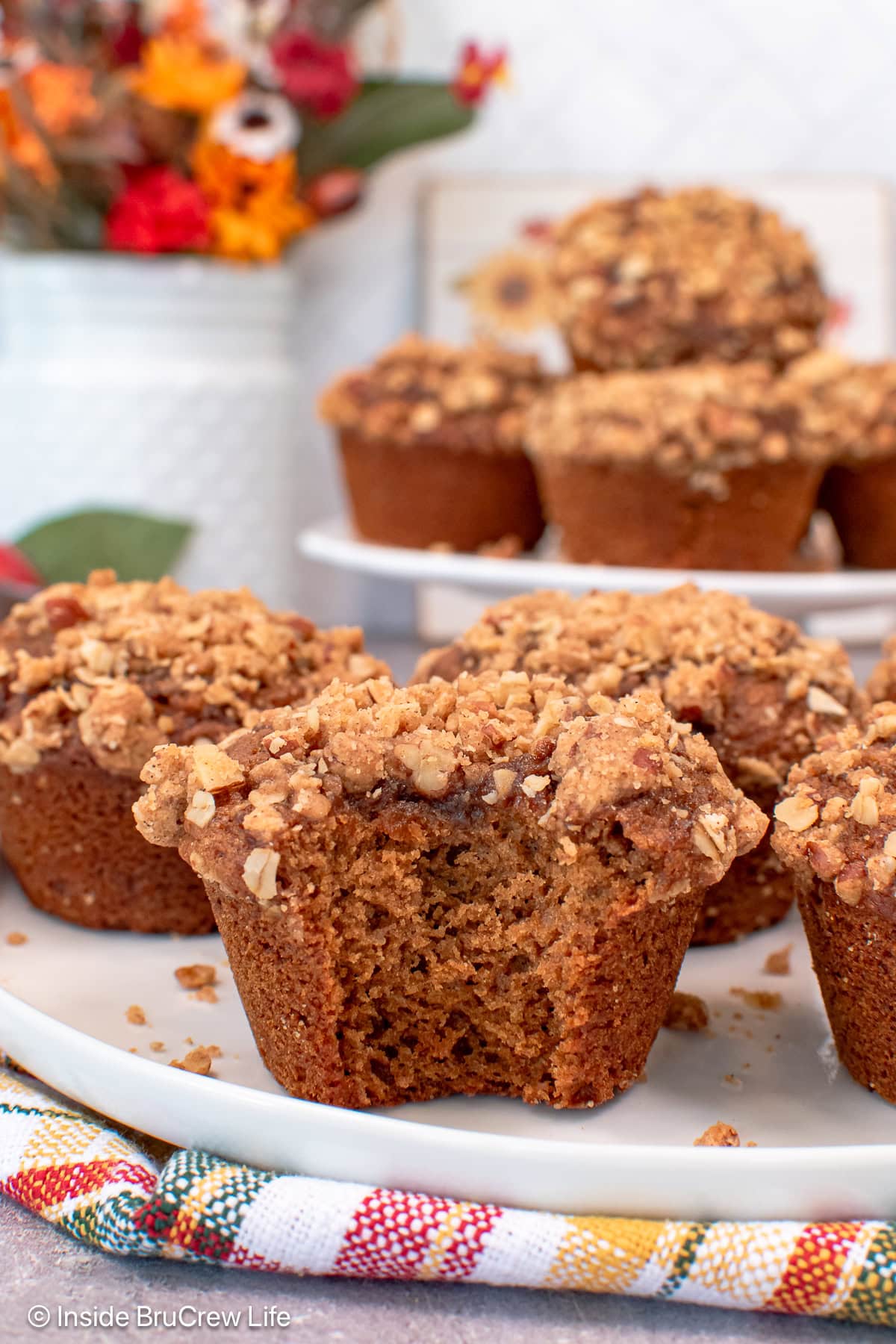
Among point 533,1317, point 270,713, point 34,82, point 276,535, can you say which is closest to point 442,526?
point 276,535

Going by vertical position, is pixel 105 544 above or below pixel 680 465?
below

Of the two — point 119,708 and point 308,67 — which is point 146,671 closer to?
point 119,708

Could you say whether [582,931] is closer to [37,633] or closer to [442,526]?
[37,633]

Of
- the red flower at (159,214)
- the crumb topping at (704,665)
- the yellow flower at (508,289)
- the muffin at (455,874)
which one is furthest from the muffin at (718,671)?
the yellow flower at (508,289)

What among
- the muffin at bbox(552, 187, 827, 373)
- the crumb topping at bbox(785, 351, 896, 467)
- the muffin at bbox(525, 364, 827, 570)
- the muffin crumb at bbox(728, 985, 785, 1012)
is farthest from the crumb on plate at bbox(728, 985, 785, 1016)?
the muffin at bbox(552, 187, 827, 373)

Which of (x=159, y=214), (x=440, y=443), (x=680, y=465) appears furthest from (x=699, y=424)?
(x=159, y=214)
